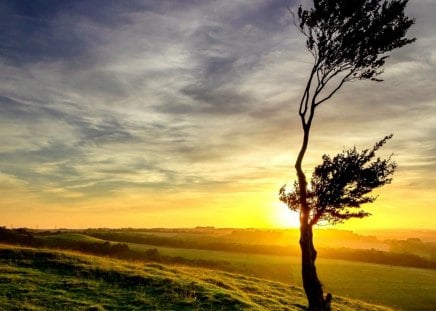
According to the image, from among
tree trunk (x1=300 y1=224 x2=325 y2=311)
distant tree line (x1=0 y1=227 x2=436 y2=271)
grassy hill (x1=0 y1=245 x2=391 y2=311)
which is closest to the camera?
grassy hill (x1=0 y1=245 x2=391 y2=311)

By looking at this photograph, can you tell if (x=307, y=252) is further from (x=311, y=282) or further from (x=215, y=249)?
(x=215, y=249)

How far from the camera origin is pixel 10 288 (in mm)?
26844

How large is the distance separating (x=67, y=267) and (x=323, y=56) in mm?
27207

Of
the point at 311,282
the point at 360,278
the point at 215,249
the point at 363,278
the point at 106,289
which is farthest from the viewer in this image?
the point at 215,249

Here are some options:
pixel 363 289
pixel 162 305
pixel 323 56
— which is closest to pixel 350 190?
pixel 323 56

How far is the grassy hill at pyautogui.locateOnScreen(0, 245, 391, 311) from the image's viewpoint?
2591cm

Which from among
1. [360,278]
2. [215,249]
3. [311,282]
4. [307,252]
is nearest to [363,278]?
[360,278]

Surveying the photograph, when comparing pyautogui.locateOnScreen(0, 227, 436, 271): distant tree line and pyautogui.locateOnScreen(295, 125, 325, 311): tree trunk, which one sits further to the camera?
pyautogui.locateOnScreen(0, 227, 436, 271): distant tree line

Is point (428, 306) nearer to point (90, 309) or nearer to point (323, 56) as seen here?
point (323, 56)

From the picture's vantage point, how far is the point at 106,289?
98.4 feet

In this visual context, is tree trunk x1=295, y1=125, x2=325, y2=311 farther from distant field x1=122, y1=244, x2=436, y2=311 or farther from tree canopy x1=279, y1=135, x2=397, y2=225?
distant field x1=122, y1=244, x2=436, y2=311

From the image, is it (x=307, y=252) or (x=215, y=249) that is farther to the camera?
(x=215, y=249)

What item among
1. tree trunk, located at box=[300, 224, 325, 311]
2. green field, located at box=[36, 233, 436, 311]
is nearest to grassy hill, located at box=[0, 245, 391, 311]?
tree trunk, located at box=[300, 224, 325, 311]

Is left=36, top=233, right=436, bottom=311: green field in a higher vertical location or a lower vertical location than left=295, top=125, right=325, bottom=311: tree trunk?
lower
